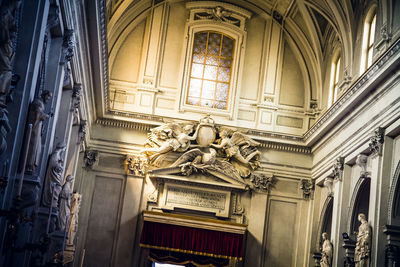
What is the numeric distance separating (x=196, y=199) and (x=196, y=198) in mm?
33

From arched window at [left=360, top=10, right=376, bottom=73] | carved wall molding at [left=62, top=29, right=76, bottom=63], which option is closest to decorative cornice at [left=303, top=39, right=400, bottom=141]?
arched window at [left=360, top=10, right=376, bottom=73]

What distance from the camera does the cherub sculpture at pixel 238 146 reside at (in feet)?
69.4

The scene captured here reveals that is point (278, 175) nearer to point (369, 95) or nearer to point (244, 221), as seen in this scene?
point (244, 221)

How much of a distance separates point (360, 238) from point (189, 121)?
27.2ft

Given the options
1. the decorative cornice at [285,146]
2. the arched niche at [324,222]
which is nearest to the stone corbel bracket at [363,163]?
the arched niche at [324,222]

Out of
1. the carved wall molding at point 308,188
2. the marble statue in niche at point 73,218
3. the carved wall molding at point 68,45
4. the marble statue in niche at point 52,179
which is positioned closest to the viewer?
the carved wall molding at point 68,45

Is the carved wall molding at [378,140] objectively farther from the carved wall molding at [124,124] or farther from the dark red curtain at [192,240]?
the carved wall molding at [124,124]

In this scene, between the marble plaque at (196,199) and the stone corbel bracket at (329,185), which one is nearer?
the stone corbel bracket at (329,185)

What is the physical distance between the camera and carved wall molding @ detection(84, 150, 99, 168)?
68.5 ft

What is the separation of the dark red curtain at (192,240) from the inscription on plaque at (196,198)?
37.2 inches

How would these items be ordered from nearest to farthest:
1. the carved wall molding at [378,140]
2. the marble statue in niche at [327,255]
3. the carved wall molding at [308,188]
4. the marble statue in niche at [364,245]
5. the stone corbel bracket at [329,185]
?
1. the marble statue in niche at [364,245]
2. the carved wall molding at [378,140]
3. the marble statue in niche at [327,255]
4. the stone corbel bracket at [329,185]
5. the carved wall molding at [308,188]

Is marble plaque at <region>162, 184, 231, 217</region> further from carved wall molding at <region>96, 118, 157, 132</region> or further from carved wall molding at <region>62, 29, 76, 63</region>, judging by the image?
carved wall molding at <region>62, 29, 76, 63</region>

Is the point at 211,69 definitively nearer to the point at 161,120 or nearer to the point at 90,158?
the point at 161,120

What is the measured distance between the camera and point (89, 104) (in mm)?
19250
